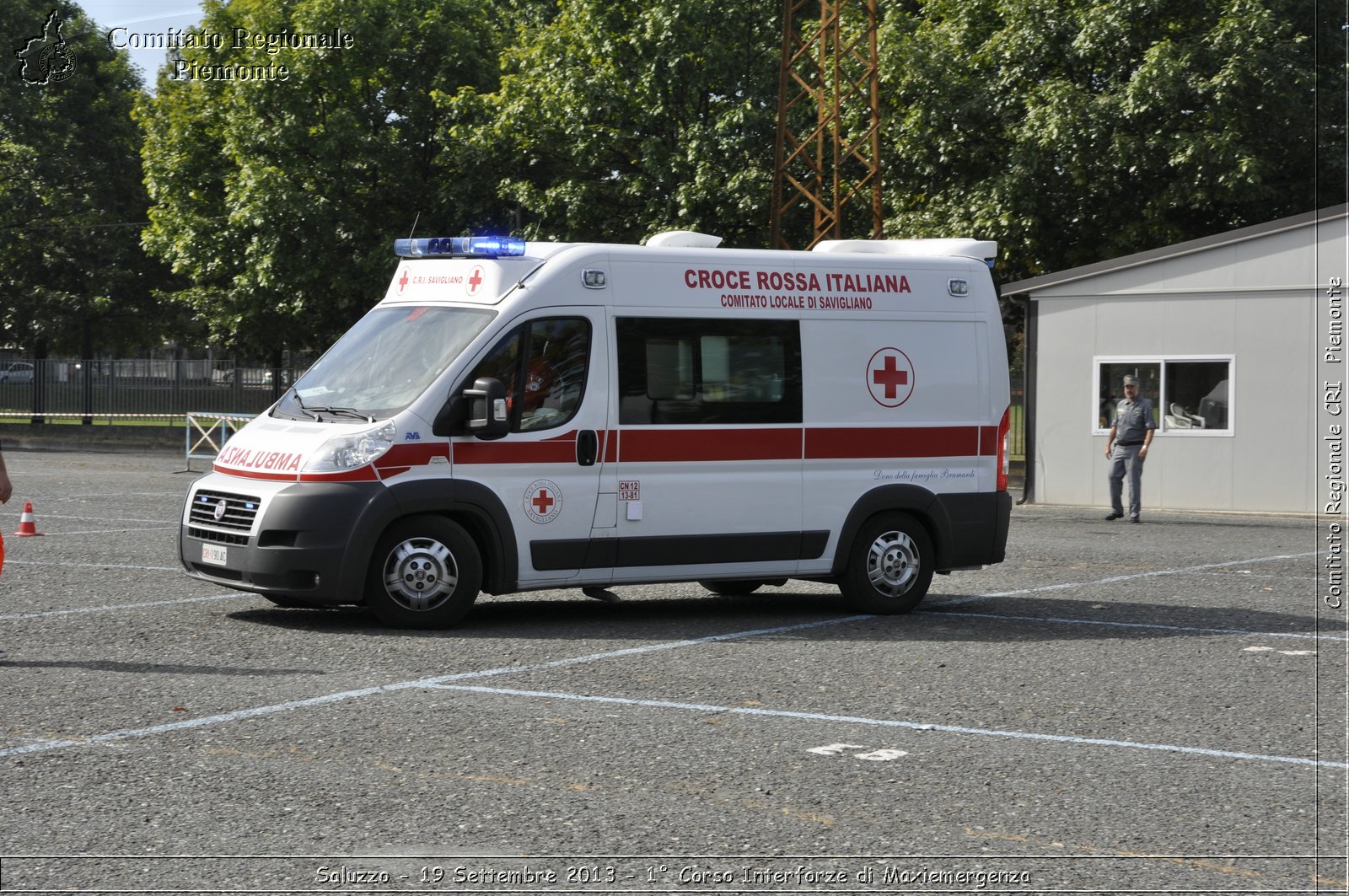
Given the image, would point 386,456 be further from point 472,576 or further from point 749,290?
point 749,290

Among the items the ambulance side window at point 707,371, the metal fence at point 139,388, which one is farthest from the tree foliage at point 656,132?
the ambulance side window at point 707,371

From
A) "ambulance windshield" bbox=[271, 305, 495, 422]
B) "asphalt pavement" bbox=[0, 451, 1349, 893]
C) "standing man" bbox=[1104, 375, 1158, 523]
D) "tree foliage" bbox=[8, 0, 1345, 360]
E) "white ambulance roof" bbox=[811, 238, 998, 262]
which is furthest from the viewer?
"tree foliage" bbox=[8, 0, 1345, 360]

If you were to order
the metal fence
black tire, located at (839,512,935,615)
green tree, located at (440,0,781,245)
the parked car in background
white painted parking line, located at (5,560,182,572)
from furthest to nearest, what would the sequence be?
the parked car in background → the metal fence → green tree, located at (440,0,781,245) → white painted parking line, located at (5,560,182,572) → black tire, located at (839,512,935,615)

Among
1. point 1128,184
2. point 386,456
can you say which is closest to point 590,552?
point 386,456

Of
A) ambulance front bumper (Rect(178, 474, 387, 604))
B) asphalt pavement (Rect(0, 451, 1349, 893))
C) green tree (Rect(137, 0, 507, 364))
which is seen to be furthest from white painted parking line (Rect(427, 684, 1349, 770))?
green tree (Rect(137, 0, 507, 364))

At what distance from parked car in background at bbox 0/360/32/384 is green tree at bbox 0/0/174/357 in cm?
230

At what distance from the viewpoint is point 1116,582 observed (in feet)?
43.6

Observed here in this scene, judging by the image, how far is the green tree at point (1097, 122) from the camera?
25.3 metres

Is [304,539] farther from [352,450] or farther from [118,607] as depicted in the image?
[118,607]

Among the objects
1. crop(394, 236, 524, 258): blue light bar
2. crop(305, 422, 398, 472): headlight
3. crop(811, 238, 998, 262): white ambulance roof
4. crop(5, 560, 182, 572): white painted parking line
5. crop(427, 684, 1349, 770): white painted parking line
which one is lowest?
crop(427, 684, 1349, 770): white painted parking line

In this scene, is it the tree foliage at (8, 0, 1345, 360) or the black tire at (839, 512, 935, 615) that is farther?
the tree foliage at (8, 0, 1345, 360)

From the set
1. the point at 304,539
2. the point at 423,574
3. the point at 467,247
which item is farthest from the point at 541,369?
the point at 304,539

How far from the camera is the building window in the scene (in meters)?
22.2

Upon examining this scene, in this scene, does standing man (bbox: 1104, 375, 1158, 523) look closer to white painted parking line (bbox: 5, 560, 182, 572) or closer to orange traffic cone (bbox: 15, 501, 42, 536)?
white painted parking line (bbox: 5, 560, 182, 572)
